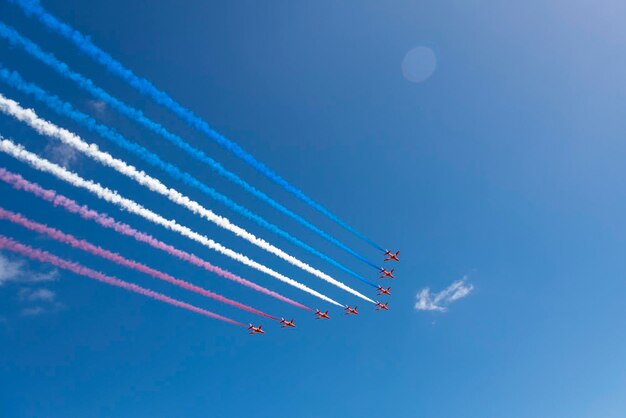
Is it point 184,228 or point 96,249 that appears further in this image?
point 184,228

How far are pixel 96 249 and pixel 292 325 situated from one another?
22.6m

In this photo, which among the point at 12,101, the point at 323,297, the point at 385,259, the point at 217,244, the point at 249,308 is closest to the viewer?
the point at 12,101

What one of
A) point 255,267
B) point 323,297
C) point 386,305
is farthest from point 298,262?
point 386,305

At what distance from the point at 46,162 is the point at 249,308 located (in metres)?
17.2

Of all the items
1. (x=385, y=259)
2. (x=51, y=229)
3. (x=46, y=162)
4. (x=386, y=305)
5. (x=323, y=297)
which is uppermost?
(x=385, y=259)

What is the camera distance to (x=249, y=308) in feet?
94.3

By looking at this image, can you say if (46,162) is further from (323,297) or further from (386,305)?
(386,305)

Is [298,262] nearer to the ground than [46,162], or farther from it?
farther from it

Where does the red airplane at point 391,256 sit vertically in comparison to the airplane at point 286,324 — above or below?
above

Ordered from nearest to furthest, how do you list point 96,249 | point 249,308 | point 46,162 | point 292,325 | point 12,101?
point 12,101
point 46,162
point 96,249
point 249,308
point 292,325

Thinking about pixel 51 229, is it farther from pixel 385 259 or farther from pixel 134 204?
pixel 385 259

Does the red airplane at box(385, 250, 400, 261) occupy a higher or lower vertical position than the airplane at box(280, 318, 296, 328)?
higher

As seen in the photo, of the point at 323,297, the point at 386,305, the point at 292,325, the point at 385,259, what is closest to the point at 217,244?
the point at 323,297

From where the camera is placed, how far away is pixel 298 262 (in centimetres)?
2911
